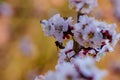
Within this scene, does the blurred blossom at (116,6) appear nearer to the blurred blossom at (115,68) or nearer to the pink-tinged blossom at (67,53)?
the blurred blossom at (115,68)

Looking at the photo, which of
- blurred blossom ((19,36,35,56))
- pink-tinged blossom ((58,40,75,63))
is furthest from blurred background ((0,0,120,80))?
pink-tinged blossom ((58,40,75,63))

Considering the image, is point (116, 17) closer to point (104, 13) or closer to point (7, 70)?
point (104, 13)

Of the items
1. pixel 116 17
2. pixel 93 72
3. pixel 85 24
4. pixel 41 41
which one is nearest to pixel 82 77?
pixel 93 72

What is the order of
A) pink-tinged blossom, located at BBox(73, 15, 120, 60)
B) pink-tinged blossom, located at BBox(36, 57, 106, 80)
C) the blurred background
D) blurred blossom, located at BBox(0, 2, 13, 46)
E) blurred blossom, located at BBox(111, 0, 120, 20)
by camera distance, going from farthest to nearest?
1. blurred blossom, located at BBox(0, 2, 13, 46)
2. the blurred background
3. blurred blossom, located at BBox(111, 0, 120, 20)
4. pink-tinged blossom, located at BBox(73, 15, 120, 60)
5. pink-tinged blossom, located at BBox(36, 57, 106, 80)

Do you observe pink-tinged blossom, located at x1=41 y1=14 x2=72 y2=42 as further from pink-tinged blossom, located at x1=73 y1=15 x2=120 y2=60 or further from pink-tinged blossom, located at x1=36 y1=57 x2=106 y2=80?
pink-tinged blossom, located at x1=36 y1=57 x2=106 y2=80

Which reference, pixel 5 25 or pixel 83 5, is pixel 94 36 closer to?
pixel 83 5

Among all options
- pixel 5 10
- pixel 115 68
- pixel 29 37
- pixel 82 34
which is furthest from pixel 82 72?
pixel 29 37

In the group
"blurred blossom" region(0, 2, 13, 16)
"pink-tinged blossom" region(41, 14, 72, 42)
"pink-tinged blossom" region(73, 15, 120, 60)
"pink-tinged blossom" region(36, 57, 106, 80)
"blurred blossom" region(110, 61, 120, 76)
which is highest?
"blurred blossom" region(0, 2, 13, 16)

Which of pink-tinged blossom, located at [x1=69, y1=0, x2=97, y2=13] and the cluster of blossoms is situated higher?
→ pink-tinged blossom, located at [x1=69, y1=0, x2=97, y2=13]
